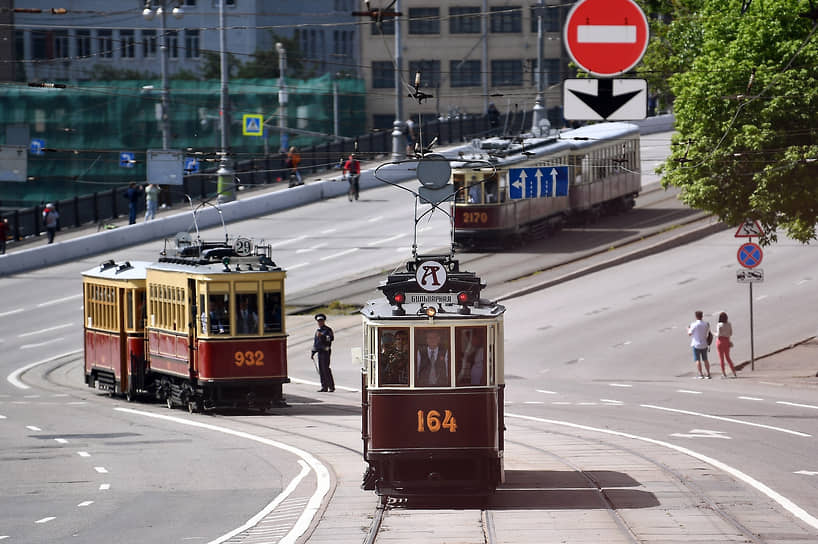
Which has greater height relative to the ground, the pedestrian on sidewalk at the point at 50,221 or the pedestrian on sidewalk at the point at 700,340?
the pedestrian on sidewalk at the point at 50,221

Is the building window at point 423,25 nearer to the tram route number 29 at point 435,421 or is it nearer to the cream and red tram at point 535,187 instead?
the cream and red tram at point 535,187

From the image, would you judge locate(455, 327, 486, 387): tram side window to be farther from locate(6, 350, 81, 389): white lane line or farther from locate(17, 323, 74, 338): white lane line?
locate(17, 323, 74, 338): white lane line

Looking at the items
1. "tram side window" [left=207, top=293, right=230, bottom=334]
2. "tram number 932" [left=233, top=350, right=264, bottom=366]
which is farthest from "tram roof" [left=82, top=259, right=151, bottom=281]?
"tram number 932" [left=233, top=350, right=264, bottom=366]

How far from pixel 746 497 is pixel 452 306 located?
384 cm

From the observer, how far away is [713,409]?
2581cm

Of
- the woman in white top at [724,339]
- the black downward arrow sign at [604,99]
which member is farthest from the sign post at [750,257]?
the black downward arrow sign at [604,99]

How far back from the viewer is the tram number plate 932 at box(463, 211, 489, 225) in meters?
44.2

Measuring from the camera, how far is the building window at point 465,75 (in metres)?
97.2

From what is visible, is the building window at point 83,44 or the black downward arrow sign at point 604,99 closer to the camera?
the black downward arrow sign at point 604,99

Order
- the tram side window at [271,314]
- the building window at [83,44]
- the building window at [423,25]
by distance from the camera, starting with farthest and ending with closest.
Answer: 1. the building window at [423,25]
2. the building window at [83,44]
3. the tram side window at [271,314]

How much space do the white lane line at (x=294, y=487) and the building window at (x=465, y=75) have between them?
7283cm

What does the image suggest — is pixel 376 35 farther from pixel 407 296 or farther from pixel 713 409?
pixel 407 296

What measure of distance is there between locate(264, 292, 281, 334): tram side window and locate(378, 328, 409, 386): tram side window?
10.1 metres

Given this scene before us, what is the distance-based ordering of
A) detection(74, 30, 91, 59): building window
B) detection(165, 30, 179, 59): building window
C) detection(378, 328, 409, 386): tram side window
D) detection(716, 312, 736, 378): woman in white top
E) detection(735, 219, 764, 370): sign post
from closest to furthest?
detection(378, 328, 409, 386): tram side window → detection(716, 312, 736, 378): woman in white top → detection(735, 219, 764, 370): sign post → detection(74, 30, 91, 59): building window → detection(165, 30, 179, 59): building window
